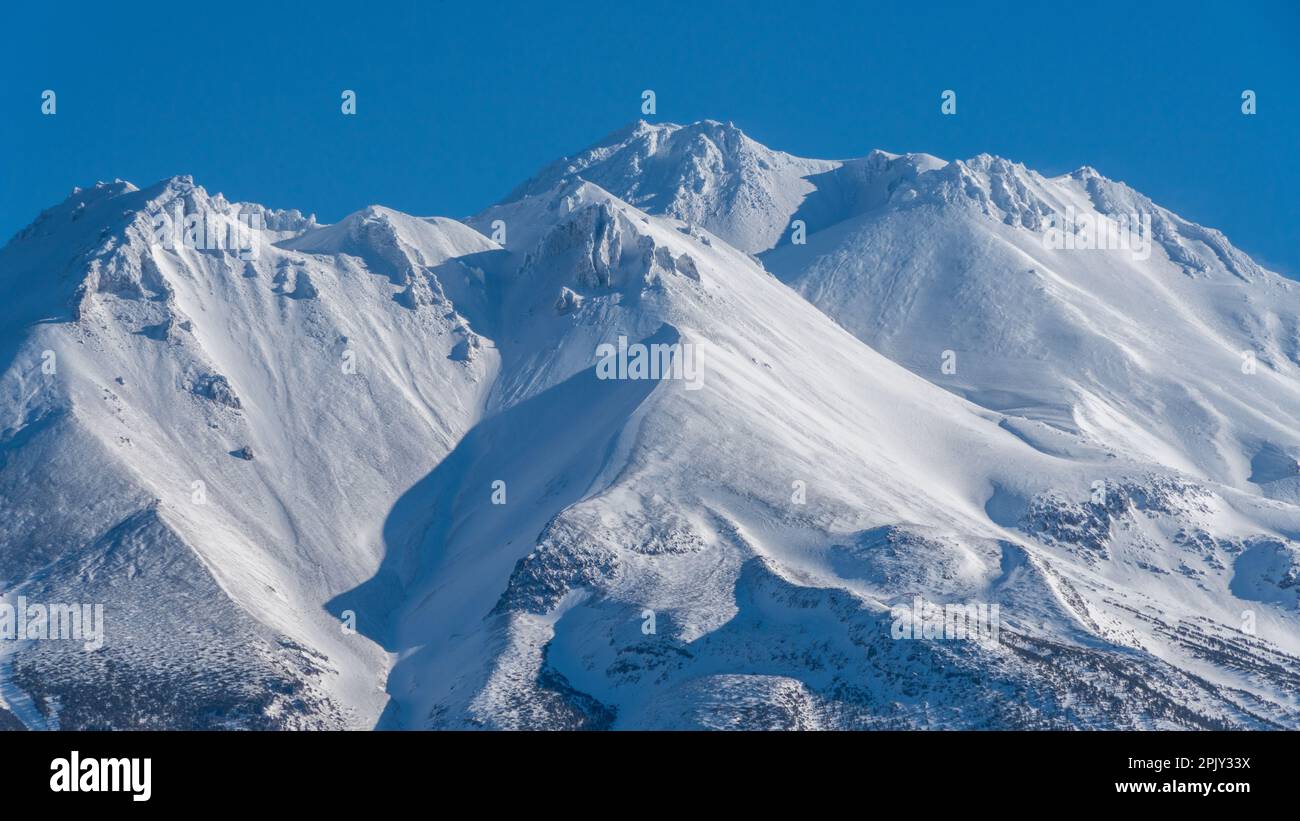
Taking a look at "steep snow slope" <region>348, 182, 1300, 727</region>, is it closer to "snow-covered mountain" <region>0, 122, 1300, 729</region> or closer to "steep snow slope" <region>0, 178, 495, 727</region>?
"snow-covered mountain" <region>0, 122, 1300, 729</region>

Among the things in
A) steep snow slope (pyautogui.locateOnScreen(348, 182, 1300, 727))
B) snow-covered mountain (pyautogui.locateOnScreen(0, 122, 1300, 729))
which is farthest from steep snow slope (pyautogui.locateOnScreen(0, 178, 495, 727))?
steep snow slope (pyautogui.locateOnScreen(348, 182, 1300, 727))

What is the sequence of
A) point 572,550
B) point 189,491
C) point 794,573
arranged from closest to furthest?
1. point 794,573
2. point 572,550
3. point 189,491

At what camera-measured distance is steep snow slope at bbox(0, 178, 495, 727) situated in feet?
415

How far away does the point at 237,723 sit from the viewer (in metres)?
121

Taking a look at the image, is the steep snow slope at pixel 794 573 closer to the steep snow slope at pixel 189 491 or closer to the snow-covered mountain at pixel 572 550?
the snow-covered mountain at pixel 572 550

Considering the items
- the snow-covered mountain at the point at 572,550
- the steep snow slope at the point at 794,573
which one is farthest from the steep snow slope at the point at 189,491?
the steep snow slope at the point at 794,573

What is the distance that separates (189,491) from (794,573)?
62406mm

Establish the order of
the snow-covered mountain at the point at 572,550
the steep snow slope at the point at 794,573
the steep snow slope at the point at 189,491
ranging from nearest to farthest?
the steep snow slope at the point at 794,573 → the snow-covered mountain at the point at 572,550 → the steep snow slope at the point at 189,491

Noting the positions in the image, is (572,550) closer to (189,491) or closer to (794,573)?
(794,573)

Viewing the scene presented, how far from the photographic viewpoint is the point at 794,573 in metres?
140

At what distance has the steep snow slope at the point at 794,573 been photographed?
118 meters

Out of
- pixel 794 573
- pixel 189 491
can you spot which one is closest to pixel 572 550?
pixel 794 573

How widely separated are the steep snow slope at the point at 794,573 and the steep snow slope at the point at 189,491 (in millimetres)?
6129
